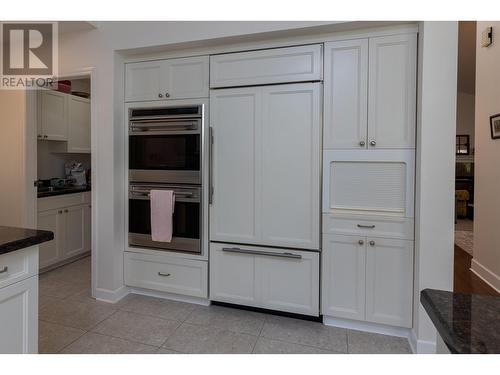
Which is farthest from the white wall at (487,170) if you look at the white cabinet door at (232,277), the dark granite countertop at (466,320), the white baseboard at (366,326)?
the dark granite countertop at (466,320)

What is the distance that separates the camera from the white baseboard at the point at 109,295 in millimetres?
2619

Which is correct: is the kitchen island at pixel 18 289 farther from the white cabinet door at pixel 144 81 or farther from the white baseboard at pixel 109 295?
the white cabinet door at pixel 144 81

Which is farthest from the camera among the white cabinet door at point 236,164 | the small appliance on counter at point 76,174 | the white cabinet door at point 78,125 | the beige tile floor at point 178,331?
the small appliance on counter at point 76,174

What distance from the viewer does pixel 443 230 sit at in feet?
6.14

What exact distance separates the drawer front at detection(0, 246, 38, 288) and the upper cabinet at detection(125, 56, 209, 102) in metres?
1.63

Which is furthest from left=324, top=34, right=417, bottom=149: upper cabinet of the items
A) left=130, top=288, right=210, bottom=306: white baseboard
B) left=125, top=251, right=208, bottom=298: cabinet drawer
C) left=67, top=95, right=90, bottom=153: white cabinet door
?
left=67, top=95, right=90, bottom=153: white cabinet door

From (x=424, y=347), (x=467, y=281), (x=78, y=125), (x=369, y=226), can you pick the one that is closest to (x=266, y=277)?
(x=369, y=226)

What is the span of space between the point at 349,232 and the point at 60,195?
10.4 feet

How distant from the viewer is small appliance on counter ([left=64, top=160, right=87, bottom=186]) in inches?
155

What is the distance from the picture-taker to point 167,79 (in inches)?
98.7

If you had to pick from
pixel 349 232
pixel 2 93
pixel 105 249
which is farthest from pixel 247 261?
pixel 2 93

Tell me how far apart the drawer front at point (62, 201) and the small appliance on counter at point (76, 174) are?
13.3 inches

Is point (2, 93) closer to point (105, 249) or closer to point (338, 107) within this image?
point (105, 249)

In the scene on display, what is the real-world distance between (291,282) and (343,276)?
0.40 m
